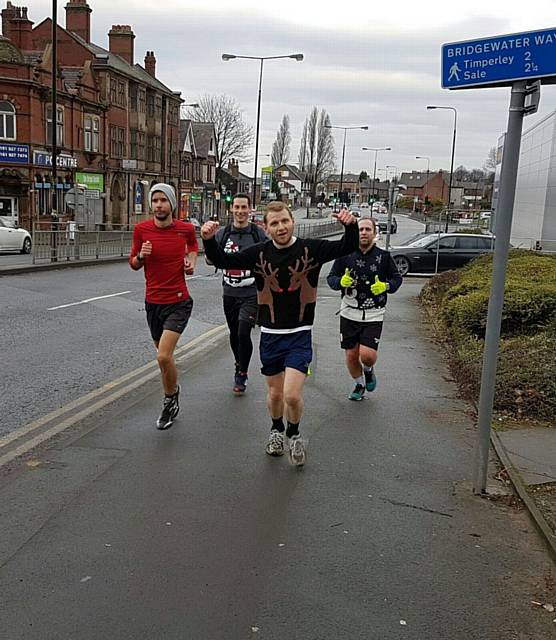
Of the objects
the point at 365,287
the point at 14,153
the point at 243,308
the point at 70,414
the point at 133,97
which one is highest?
the point at 133,97

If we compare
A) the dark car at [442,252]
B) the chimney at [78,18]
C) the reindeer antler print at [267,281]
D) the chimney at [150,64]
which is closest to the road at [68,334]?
the reindeer antler print at [267,281]

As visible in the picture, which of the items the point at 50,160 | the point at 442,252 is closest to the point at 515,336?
the point at 442,252

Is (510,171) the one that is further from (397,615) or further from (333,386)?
(333,386)

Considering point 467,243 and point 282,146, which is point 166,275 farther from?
point 282,146

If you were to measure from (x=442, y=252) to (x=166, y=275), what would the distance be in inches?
752

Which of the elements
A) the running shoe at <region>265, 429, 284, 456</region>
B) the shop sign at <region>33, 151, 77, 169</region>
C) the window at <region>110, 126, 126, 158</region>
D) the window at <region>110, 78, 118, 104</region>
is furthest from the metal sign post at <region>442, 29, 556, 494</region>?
the window at <region>110, 78, 118, 104</region>

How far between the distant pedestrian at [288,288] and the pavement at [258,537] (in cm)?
62

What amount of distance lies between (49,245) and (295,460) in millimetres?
20163

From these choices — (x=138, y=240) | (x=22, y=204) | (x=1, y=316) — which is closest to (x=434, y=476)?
(x=138, y=240)

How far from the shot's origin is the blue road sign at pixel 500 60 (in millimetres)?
4297

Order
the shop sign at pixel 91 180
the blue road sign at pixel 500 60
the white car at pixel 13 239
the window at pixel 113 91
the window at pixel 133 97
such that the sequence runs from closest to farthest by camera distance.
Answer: the blue road sign at pixel 500 60
the white car at pixel 13 239
the shop sign at pixel 91 180
the window at pixel 113 91
the window at pixel 133 97

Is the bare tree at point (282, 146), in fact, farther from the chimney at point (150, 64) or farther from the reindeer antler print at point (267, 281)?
the reindeer antler print at point (267, 281)

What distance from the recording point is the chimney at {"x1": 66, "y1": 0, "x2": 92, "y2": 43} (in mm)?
51438

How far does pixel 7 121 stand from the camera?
38.6 meters
